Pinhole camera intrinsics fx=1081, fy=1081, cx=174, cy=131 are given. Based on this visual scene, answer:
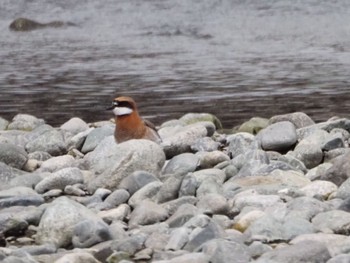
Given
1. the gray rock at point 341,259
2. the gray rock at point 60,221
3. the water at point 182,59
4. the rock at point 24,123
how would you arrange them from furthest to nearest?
the water at point 182,59
the rock at point 24,123
the gray rock at point 60,221
the gray rock at point 341,259

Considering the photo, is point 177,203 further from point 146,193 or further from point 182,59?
point 182,59

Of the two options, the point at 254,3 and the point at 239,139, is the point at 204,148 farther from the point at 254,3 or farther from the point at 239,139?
the point at 254,3

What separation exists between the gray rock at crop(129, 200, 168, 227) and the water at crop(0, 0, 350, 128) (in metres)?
6.52

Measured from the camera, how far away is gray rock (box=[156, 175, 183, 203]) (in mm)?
8594

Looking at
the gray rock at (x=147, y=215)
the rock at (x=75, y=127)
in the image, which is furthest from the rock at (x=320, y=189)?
the rock at (x=75, y=127)

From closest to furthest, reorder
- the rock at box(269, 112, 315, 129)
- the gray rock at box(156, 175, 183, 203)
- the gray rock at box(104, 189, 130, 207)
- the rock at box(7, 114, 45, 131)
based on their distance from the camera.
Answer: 1. the gray rock at box(156, 175, 183, 203)
2. the gray rock at box(104, 189, 130, 207)
3. the rock at box(269, 112, 315, 129)
4. the rock at box(7, 114, 45, 131)

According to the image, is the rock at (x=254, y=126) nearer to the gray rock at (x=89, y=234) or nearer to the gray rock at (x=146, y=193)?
the gray rock at (x=146, y=193)

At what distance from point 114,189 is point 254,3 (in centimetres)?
2585

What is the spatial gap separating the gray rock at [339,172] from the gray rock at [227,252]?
81.2 inches

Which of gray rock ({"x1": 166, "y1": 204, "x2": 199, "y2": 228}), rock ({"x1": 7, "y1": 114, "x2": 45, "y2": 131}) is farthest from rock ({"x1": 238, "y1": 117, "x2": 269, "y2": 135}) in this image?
gray rock ({"x1": 166, "y1": 204, "x2": 199, "y2": 228})

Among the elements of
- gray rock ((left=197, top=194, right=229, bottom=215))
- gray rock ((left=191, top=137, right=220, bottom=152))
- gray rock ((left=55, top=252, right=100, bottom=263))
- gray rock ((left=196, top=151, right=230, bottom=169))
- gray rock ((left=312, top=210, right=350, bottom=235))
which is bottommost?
gray rock ((left=191, top=137, right=220, bottom=152))

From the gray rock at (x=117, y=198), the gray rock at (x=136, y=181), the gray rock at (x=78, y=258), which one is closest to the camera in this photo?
the gray rock at (x=78, y=258)

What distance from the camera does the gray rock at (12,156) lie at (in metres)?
10.4

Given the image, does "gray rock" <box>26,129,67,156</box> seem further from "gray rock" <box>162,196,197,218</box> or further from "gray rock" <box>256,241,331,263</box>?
"gray rock" <box>256,241,331,263</box>
